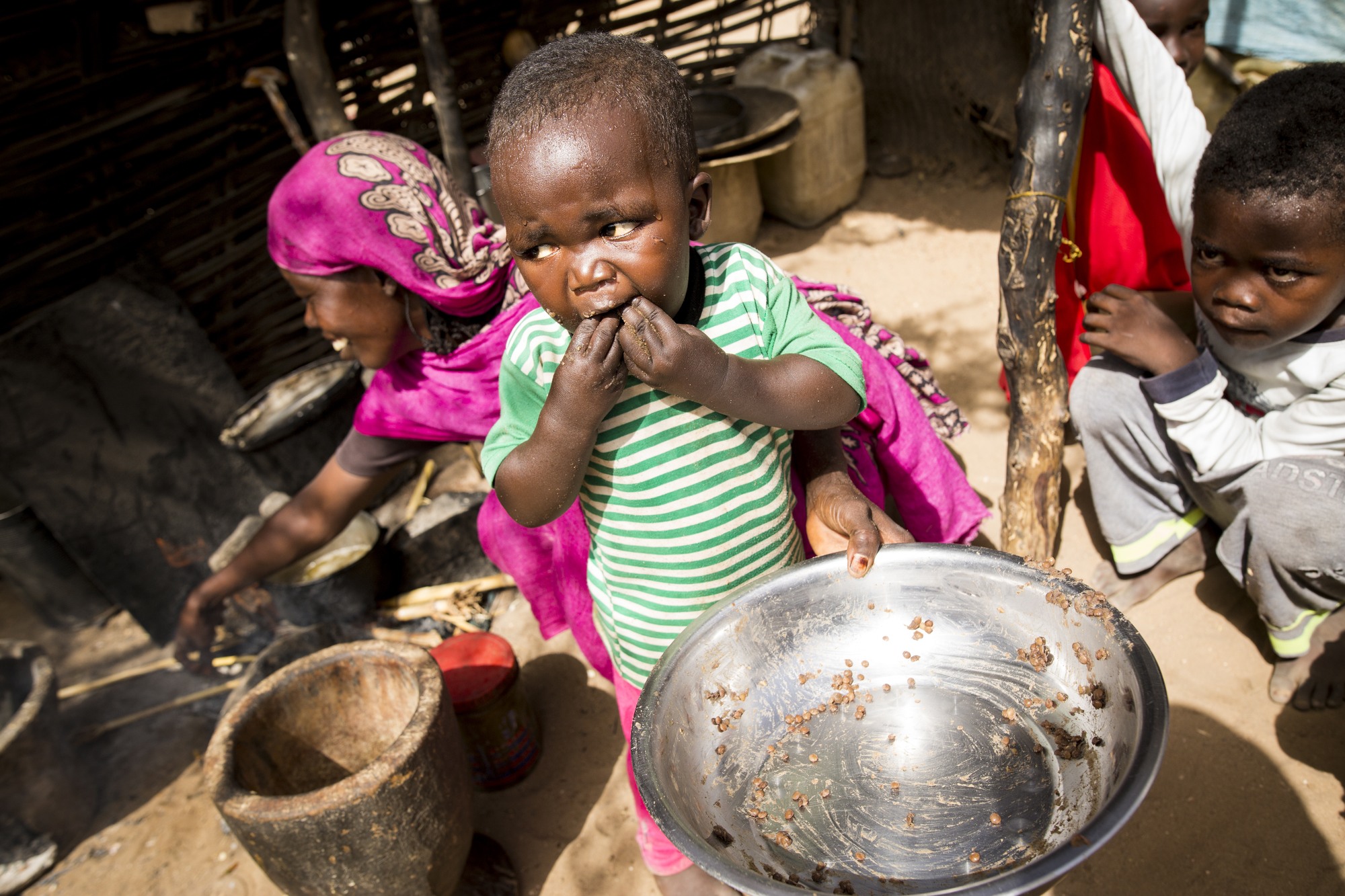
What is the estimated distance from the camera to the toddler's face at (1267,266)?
1.72 metres

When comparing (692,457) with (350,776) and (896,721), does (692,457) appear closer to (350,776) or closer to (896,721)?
(896,721)

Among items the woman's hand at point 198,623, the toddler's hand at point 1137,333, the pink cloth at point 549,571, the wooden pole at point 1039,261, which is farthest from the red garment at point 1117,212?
the woman's hand at point 198,623

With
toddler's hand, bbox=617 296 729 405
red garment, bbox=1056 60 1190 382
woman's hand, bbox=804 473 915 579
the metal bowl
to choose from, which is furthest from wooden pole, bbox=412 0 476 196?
the metal bowl

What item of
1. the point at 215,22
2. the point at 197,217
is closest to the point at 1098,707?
the point at 197,217

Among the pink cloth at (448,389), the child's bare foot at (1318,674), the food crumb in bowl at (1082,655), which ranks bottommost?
the child's bare foot at (1318,674)

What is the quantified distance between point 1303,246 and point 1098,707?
1.20 metres

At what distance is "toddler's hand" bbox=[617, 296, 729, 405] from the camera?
3.81 feet

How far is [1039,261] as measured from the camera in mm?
2158

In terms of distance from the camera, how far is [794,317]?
1.46 metres

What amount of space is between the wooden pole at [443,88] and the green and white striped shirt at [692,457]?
2470 mm

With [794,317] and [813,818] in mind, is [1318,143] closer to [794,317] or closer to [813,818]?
[794,317]

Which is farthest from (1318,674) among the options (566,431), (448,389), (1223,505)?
(448,389)

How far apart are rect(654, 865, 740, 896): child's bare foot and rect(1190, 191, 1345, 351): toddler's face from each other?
183 centimetres

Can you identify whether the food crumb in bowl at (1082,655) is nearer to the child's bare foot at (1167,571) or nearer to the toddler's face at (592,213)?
the toddler's face at (592,213)
